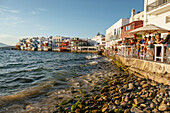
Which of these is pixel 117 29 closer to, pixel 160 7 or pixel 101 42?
pixel 160 7

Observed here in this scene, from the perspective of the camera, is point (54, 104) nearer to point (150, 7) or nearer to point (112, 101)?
point (112, 101)

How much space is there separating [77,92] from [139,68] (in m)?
4.49

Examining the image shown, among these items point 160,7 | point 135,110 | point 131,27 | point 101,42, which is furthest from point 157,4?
point 101,42

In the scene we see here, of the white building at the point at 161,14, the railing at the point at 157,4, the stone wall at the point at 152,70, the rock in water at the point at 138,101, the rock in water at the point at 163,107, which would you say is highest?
the railing at the point at 157,4

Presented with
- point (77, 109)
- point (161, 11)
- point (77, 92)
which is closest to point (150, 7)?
point (161, 11)

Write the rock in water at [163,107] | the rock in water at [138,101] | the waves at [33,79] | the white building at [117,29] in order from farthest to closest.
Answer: the white building at [117,29], the waves at [33,79], the rock in water at [138,101], the rock in water at [163,107]

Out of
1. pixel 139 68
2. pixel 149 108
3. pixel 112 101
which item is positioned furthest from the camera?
pixel 139 68

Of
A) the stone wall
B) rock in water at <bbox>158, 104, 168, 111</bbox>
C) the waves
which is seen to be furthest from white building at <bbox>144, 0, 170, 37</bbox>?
rock in water at <bbox>158, 104, 168, 111</bbox>

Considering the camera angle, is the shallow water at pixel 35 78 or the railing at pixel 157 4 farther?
the railing at pixel 157 4

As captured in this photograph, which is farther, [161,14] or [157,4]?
[157,4]

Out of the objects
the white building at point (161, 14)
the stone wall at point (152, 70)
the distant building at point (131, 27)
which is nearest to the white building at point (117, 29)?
the distant building at point (131, 27)

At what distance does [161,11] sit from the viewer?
12750 mm

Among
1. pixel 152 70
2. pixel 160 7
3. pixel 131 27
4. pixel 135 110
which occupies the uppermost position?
pixel 131 27

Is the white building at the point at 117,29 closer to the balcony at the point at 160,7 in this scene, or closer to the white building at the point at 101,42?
the balcony at the point at 160,7
